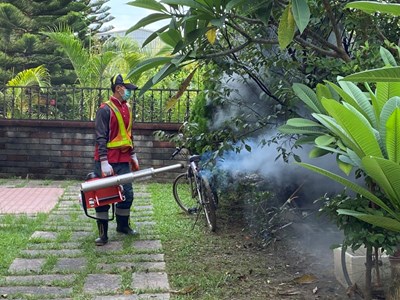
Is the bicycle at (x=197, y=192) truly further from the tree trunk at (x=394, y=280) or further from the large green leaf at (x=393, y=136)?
the large green leaf at (x=393, y=136)

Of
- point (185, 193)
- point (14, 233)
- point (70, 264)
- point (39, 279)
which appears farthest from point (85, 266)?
point (185, 193)

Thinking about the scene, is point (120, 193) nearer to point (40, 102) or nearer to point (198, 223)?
point (198, 223)

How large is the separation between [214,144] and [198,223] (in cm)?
122

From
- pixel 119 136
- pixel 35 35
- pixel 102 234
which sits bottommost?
pixel 102 234

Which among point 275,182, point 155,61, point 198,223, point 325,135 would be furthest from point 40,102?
point 325,135

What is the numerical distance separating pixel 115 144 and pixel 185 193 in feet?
8.41

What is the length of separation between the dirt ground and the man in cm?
115

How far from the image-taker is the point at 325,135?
11.1 feet

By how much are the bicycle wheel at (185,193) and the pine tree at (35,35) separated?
12.9 meters

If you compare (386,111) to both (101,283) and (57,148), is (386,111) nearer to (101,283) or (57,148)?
(101,283)

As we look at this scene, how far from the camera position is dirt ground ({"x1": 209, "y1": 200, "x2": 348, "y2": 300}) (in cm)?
470

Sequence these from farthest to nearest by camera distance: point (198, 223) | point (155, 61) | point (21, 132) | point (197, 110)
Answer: point (21, 132)
point (197, 110)
point (198, 223)
point (155, 61)

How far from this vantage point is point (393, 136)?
2928mm

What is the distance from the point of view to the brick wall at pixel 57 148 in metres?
11.6
